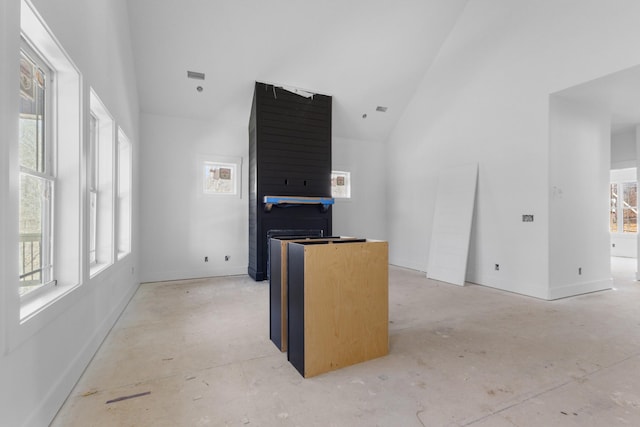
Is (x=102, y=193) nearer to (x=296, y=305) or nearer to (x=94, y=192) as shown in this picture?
(x=94, y=192)

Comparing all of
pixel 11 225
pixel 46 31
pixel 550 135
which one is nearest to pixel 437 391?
pixel 11 225

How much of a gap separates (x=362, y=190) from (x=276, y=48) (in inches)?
144

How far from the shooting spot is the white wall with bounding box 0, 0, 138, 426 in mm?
1321

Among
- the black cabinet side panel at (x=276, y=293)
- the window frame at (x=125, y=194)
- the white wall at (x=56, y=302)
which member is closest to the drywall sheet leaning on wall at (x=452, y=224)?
the black cabinet side panel at (x=276, y=293)

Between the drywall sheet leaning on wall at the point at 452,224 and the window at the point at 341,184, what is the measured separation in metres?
2.10

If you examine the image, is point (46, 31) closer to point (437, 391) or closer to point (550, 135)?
point (437, 391)

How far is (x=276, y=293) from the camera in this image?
2750 millimetres

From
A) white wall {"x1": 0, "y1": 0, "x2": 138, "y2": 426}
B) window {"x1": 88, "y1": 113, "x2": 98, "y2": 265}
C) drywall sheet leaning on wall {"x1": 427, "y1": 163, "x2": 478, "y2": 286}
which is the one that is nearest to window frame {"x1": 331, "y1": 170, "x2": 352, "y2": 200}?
drywall sheet leaning on wall {"x1": 427, "y1": 163, "x2": 478, "y2": 286}

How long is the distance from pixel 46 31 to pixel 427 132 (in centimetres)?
604

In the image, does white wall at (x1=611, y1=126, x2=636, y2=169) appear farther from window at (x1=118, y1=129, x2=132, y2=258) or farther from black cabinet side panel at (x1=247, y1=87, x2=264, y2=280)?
window at (x1=118, y1=129, x2=132, y2=258)

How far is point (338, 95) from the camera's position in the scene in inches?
240

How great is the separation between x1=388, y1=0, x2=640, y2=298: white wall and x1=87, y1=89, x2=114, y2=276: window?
17.6 ft

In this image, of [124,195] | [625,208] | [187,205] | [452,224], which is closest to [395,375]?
[452,224]

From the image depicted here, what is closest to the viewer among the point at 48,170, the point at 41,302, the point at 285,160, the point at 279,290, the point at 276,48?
the point at 41,302
